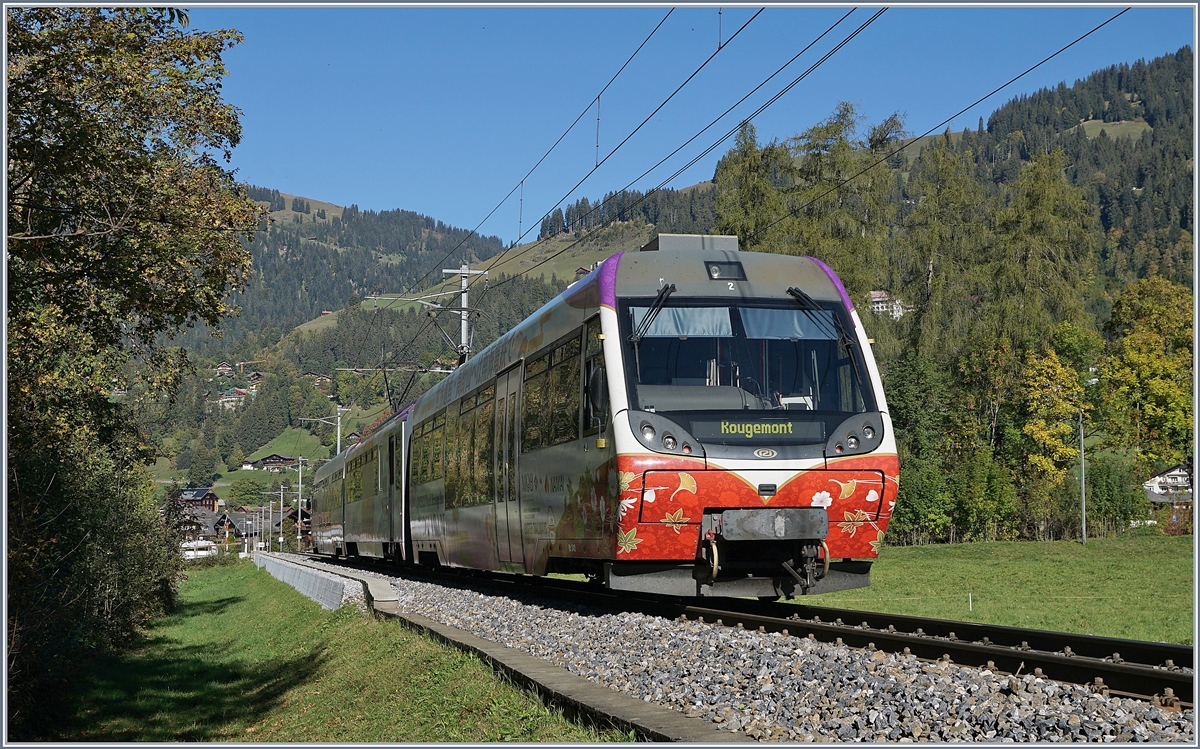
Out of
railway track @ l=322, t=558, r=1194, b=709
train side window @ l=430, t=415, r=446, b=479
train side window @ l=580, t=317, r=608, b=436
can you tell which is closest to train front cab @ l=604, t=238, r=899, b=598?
train side window @ l=580, t=317, r=608, b=436

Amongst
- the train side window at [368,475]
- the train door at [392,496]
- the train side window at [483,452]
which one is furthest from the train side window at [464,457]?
the train side window at [368,475]

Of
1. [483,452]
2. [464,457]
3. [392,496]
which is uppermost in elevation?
[483,452]

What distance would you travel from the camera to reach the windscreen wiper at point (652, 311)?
11.9 m

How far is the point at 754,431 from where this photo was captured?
444 inches

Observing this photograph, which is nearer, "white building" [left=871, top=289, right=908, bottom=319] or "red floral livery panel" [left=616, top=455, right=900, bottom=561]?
"red floral livery panel" [left=616, top=455, right=900, bottom=561]

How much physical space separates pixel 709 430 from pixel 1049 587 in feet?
58.8

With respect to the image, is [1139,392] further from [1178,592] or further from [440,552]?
[440,552]

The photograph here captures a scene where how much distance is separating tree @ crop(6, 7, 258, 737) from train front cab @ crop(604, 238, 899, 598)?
5096 millimetres

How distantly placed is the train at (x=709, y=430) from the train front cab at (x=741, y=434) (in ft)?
0.05

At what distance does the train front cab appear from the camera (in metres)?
11.2

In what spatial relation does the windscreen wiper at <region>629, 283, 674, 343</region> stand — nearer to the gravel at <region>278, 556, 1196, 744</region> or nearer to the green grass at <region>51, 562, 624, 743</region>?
the gravel at <region>278, 556, 1196, 744</region>

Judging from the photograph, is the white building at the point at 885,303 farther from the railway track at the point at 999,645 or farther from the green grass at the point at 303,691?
the railway track at the point at 999,645

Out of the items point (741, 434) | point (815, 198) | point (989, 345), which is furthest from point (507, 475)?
point (989, 345)

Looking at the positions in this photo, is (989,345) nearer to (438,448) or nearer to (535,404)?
(438,448)
